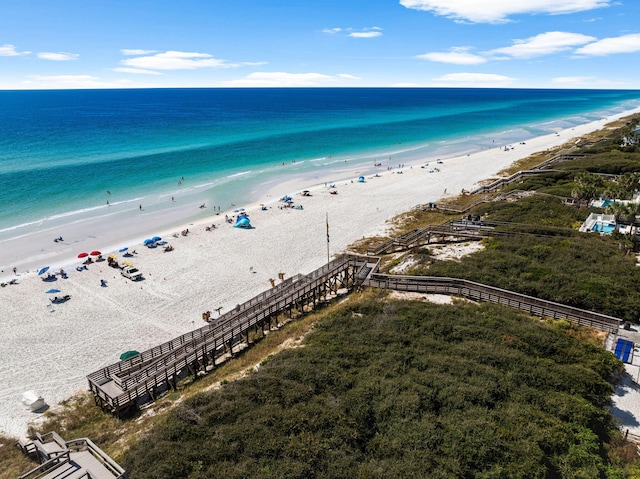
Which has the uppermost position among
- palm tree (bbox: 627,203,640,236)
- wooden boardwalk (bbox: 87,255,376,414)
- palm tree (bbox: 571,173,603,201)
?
palm tree (bbox: 571,173,603,201)

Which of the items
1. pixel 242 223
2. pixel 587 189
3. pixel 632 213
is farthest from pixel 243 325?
pixel 587 189

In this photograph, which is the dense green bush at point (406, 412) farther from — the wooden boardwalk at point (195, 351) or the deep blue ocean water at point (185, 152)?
the deep blue ocean water at point (185, 152)

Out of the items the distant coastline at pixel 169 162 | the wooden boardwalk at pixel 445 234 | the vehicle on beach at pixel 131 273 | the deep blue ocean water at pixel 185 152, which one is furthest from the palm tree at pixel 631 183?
the vehicle on beach at pixel 131 273

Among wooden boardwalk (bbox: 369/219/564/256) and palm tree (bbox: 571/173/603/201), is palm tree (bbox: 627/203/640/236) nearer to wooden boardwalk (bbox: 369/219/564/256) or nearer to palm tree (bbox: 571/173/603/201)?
palm tree (bbox: 571/173/603/201)

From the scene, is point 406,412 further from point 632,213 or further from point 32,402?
point 632,213

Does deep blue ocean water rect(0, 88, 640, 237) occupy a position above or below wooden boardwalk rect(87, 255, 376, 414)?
above

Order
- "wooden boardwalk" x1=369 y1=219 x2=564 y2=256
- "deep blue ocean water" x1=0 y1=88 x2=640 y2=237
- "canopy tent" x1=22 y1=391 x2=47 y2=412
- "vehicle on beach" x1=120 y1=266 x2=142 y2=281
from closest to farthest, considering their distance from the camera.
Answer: "canopy tent" x1=22 y1=391 x2=47 y2=412, "vehicle on beach" x1=120 y1=266 x2=142 y2=281, "wooden boardwalk" x1=369 y1=219 x2=564 y2=256, "deep blue ocean water" x1=0 y1=88 x2=640 y2=237

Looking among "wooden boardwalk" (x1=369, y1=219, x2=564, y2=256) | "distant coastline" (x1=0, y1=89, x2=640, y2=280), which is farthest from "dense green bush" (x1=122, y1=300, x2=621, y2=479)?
"distant coastline" (x1=0, y1=89, x2=640, y2=280)

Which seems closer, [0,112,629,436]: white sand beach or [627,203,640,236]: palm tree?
[0,112,629,436]: white sand beach
